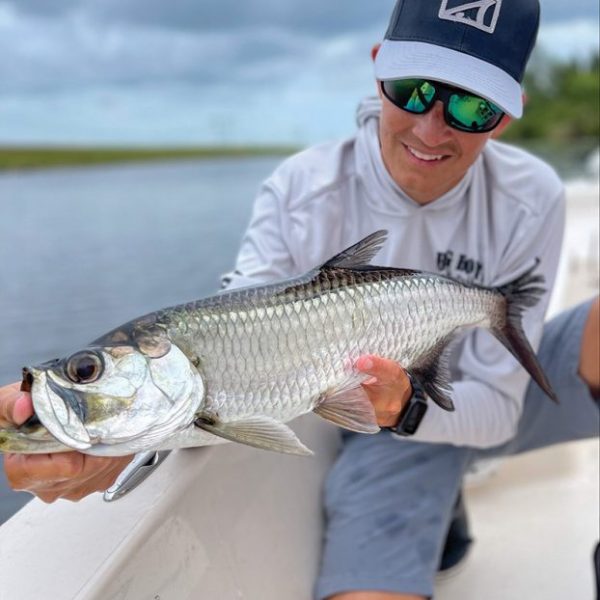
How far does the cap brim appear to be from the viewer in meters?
1.87

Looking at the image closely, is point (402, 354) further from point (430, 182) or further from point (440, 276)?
point (430, 182)

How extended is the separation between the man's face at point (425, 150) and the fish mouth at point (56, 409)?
3.88ft

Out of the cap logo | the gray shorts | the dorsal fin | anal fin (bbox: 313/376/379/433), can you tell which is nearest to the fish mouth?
anal fin (bbox: 313/376/379/433)

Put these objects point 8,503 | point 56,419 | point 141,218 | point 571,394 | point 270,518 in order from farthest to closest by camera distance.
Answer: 1. point 141,218
2. point 8,503
3. point 571,394
4. point 270,518
5. point 56,419

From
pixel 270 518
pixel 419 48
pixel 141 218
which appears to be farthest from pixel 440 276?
pixel 141 218

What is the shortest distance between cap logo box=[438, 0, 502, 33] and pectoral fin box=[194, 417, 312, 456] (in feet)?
3.98

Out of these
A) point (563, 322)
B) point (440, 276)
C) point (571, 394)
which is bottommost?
point (571, 394)

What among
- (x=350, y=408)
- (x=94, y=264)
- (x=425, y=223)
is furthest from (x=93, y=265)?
(x=350, y=408)

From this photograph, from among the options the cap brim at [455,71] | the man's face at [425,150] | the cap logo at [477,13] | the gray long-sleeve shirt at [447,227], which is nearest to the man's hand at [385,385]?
the gray long-sleeve shirt at [447,227]

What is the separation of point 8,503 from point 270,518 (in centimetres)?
329

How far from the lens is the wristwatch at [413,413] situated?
6.16ft

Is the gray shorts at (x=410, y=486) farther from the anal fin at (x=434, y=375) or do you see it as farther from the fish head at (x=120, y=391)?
the fish head at (x=120, y=391)

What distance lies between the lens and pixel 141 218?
2831cm

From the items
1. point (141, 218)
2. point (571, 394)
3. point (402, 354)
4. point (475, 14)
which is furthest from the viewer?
point (141, 218)
